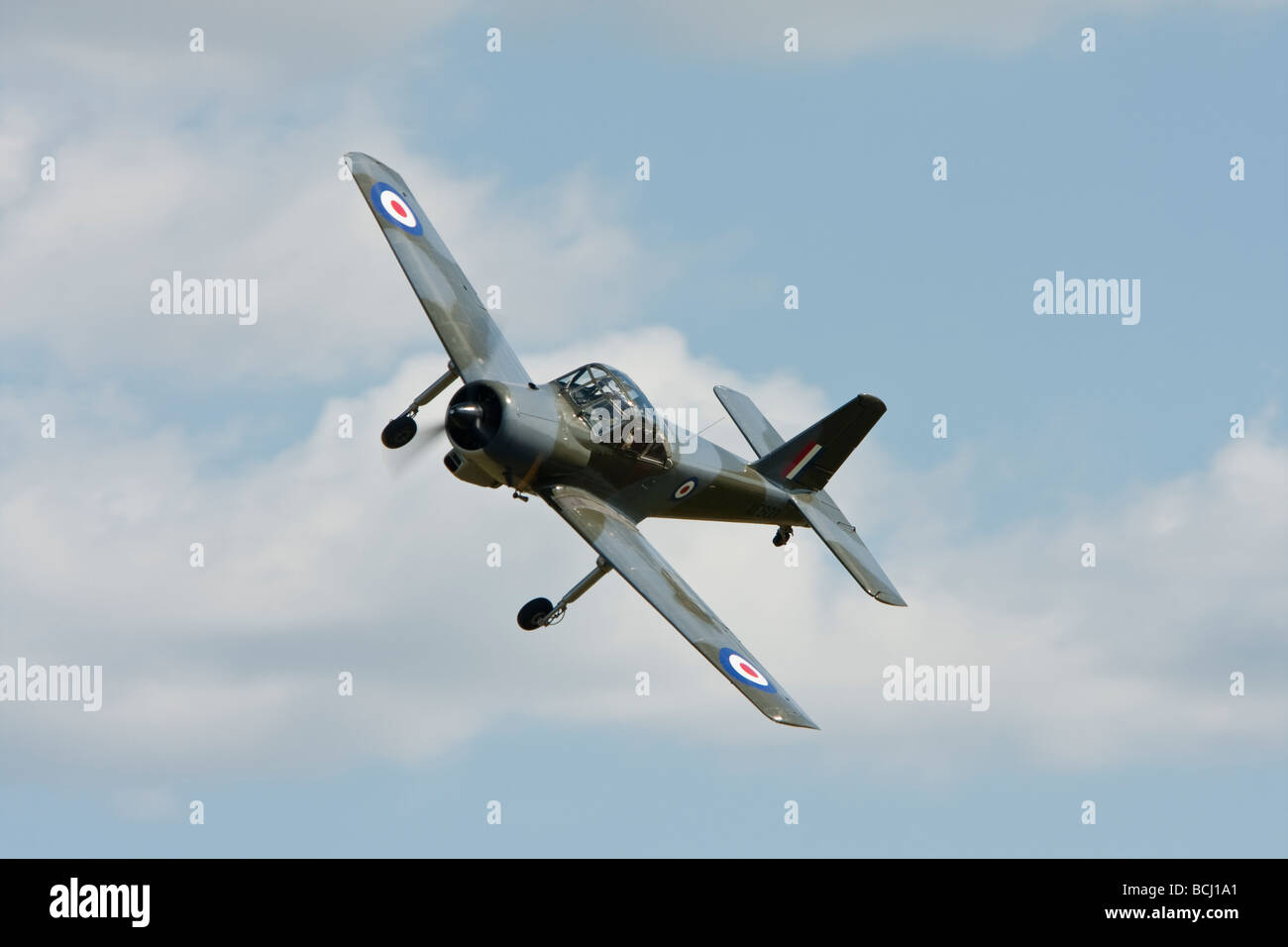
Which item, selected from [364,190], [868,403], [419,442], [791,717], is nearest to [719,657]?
[791,717]

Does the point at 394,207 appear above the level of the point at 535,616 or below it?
above

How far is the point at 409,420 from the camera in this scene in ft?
130

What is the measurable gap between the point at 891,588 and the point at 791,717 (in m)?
8.79

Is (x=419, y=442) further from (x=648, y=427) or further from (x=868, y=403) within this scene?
(x=868, y=403)

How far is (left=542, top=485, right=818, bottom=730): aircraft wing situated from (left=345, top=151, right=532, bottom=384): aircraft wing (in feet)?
11.0

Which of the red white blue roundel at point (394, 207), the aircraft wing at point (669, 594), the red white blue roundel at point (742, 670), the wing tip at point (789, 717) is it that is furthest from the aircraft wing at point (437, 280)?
the wing tip at point (789, 717)

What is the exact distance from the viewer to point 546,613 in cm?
3747

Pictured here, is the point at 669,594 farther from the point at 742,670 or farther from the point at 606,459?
the point at 606,459

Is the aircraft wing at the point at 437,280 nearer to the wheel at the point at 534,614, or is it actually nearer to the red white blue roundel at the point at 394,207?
the red white blue roundel at the point at 394,207

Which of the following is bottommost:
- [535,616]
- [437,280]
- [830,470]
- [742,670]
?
[742,670]

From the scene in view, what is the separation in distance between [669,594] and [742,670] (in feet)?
7.38

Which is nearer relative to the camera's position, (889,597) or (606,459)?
(606,459)

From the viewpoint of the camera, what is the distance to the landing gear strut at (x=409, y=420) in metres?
39.3

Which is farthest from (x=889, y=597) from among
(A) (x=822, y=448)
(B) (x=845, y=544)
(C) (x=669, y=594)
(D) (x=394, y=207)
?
(D) (x=394, y=207)
